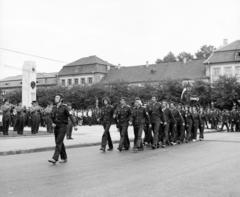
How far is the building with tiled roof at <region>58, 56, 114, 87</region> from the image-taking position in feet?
344

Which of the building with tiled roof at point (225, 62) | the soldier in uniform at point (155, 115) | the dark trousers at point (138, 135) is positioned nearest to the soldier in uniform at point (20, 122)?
the soldier in uniform at point (155, 115)

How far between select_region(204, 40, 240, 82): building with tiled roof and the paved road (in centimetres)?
7018

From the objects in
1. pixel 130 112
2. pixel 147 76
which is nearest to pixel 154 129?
pixel 130 112

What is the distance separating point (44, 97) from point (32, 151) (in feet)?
220

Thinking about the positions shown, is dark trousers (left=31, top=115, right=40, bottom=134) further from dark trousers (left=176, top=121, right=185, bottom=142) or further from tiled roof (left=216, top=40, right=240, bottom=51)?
tiled roof (left=216, top=40, right=240, bottom=51)

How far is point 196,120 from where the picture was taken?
2117 cm

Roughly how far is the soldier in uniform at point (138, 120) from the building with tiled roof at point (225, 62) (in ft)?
218

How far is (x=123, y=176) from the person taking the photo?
9.38 meters

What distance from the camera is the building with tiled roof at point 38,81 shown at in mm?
112094

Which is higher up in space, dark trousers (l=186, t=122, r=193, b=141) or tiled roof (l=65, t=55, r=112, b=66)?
tiled roof (l=65, t=55, r=112, b=66)

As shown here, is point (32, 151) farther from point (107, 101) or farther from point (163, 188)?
point (163, 188)

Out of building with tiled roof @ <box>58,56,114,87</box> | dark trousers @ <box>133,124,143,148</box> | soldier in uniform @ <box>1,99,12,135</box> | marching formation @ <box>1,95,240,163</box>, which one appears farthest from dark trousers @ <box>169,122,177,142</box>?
building with tiled roof @ <box>58,56,114,87</box>

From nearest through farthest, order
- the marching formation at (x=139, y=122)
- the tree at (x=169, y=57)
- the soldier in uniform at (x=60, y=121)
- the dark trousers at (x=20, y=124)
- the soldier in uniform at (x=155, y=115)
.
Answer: the soldier in uniform at (x=60, y=121), the marching formation at (x=139, y=122), the soldier in uniform at (x=155, y=115), the dark trousers at (x=20, y=124), the tree at (x=169, y=57)

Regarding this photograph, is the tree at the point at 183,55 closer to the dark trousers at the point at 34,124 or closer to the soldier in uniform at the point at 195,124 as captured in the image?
the dark trousers at the point at 34,124
